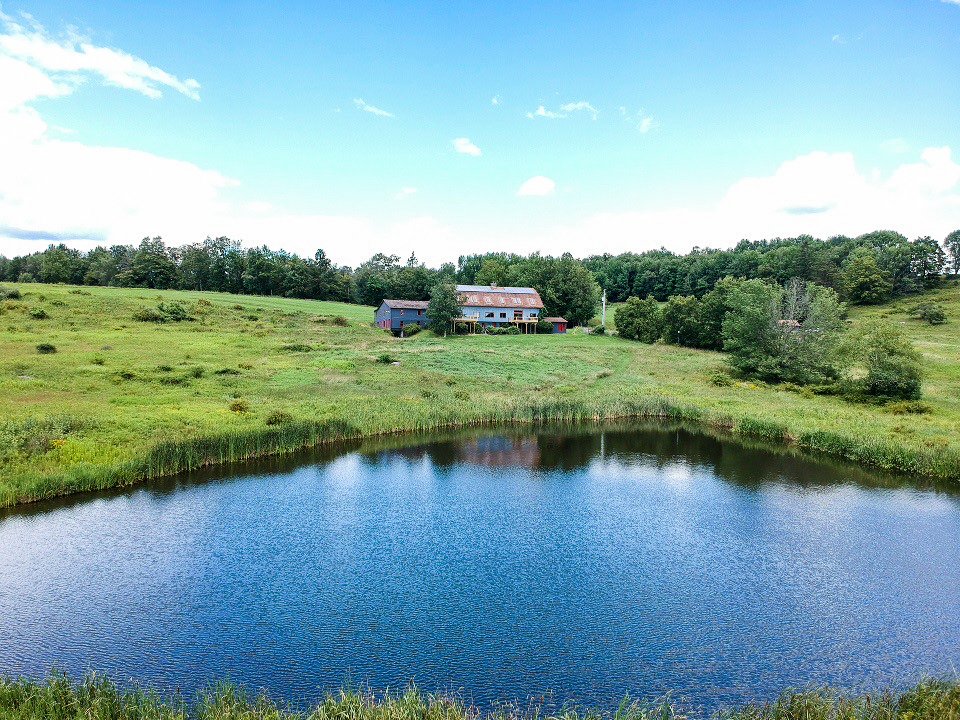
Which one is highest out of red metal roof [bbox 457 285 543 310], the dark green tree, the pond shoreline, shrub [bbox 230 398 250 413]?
the dark green tree

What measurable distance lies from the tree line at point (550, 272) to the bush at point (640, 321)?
54.1 feet

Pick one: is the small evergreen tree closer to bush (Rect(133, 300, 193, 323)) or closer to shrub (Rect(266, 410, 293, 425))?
bush (Rect(133, 300, 193, 323))

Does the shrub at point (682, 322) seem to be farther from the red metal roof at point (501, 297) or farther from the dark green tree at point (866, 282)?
the dark green tree at point (866, 282)

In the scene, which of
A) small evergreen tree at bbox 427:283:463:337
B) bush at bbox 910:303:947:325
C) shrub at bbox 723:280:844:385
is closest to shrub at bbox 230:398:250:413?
shrub at bbox 723:280:844:385

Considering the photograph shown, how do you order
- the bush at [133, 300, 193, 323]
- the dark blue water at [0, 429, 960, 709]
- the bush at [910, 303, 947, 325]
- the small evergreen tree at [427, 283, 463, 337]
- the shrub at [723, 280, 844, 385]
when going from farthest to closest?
1. the small evergreen tree at [427, 283, 463, 337]
2. the bush at [910, 303, 947, 325]
3. the bush at [133, 300, 193, 323]
4. the shrub at [723, 280, 844, 385]
5. the dark blue water at [0, 429, 960, 709]

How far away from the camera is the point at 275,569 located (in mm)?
21000

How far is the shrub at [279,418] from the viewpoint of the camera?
37688 mm

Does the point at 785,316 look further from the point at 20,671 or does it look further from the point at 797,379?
the point at 20,671

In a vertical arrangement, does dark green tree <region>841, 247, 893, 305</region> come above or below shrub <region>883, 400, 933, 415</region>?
above

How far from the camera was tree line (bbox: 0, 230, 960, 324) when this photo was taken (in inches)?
4247

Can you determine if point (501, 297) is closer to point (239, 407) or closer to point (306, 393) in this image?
point (306, 393)

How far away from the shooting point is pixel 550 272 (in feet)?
355

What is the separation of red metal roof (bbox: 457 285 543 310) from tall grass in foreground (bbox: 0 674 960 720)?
82672 millimetres

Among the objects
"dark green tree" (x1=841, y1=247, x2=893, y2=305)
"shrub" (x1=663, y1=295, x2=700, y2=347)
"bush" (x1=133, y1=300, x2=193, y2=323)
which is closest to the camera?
"bush" (x1=133, y1=300, x2=193, y2=323)
